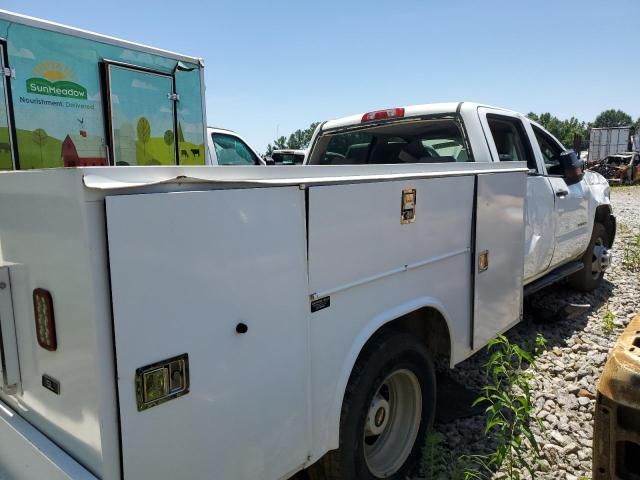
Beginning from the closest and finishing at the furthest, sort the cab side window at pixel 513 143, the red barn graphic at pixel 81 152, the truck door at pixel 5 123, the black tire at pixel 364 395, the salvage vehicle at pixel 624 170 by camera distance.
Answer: the black tire at pixel 364 395
the truck door at pixel 5 123
the red barn graphic at pixel 81 152
the cab side window at pixel 513 143
the salvage vehicle at pixel 624 170

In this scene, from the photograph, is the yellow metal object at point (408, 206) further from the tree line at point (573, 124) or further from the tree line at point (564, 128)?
the tree line at point (573, 124)

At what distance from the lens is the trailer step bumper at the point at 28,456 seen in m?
1.39

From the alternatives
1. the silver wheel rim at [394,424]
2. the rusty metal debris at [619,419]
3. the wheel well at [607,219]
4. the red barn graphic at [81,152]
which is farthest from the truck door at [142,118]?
the wheel well at [607,219]

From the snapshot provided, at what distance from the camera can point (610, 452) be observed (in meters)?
1.54

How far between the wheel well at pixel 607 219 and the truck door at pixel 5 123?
632cm

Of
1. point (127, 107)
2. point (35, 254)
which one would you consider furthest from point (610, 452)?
point (127, 107)

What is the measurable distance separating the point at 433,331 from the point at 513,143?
7.95 feet

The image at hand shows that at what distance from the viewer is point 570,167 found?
15.4 ft

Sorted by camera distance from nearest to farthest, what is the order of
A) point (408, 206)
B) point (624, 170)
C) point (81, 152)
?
point (408, 206) → point (81, 152) → point (624, 170)

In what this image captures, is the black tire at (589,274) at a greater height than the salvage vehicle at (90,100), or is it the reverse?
the salvage vehicle at (90,100)

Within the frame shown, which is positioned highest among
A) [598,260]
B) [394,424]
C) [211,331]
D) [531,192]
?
[531,192]

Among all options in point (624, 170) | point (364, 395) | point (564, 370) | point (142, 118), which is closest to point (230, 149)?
point (142, 118)

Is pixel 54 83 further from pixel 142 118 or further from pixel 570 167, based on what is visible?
pixel 570 167

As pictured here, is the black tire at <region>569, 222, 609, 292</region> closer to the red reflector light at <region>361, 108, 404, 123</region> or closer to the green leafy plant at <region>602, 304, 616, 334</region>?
the green leafy plant at <region>602, 304, 616, 334</region>
